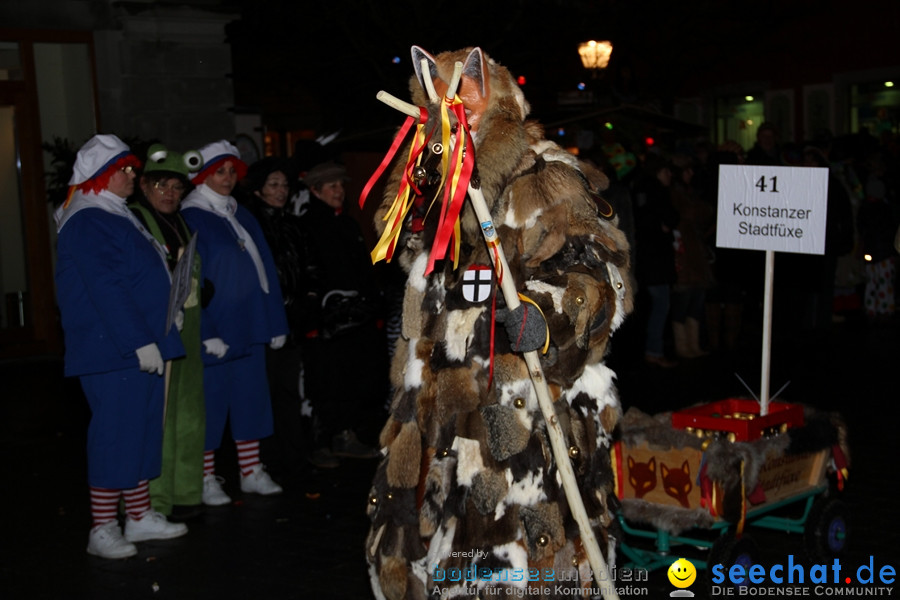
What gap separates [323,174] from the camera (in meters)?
7.83

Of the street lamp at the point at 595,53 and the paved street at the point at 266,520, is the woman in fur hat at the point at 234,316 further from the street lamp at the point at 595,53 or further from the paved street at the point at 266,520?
the street lamp at the point at 595,53

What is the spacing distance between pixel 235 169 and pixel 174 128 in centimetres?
594

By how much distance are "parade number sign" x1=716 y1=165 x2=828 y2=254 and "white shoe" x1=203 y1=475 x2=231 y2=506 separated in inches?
140

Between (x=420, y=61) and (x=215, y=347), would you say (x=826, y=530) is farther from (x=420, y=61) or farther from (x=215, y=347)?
(x=215, y=347)

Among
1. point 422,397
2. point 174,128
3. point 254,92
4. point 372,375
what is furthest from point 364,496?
point 254,92

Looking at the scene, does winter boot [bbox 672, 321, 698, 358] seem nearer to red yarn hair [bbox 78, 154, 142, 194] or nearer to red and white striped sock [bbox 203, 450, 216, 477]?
red and white striped sock [bbox 203, 450, 216, 477]

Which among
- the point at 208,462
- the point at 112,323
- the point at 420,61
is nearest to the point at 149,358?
the point at 112,323

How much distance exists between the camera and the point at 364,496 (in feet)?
23.6

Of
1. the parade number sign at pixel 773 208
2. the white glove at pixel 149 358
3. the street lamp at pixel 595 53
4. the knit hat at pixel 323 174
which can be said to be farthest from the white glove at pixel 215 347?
the street lamp at pixel 595 53

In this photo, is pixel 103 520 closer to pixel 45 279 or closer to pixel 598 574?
pixel 598 574

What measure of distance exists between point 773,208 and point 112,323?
3.55 meters

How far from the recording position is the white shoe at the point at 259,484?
288 inches

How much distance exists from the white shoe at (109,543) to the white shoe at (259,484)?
48.1 inches

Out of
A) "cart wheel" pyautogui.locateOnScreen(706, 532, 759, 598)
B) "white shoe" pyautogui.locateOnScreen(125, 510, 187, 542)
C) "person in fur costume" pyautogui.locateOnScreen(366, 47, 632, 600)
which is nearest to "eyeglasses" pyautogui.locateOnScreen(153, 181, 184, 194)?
"white shoe" pyautogui.locateOnScreen(125, 510, 187, 542)
